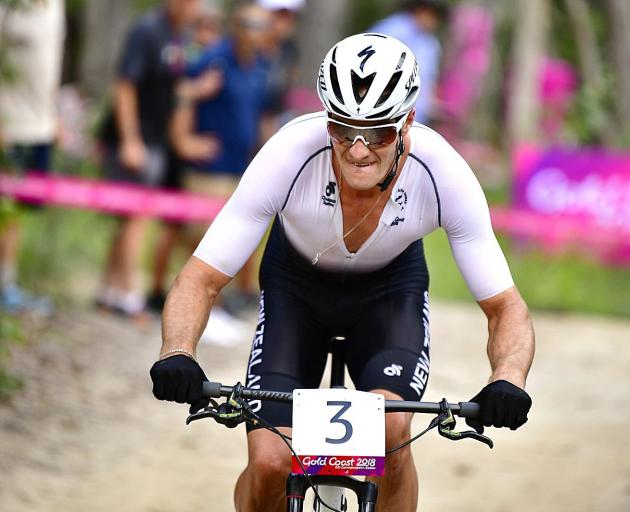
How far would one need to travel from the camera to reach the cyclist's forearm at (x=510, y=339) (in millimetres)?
3988

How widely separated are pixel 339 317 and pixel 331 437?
0.97 m

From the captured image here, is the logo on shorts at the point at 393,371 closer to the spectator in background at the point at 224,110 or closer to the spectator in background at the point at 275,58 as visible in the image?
the spectator in background at the point at 224,110

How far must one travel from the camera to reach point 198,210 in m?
9.68

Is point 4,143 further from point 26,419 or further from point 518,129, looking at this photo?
point 518,129

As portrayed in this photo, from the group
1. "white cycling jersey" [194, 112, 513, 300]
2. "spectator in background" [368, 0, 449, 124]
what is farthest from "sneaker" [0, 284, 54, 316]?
"white cycling jersey" [194, 112, 513, 300]

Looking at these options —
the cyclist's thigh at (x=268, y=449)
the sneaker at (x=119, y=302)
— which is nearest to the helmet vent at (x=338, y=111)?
the cyclist's thigh at (x=268, y=449)

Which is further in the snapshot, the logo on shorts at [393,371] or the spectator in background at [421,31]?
the spectator in background at [421,31]

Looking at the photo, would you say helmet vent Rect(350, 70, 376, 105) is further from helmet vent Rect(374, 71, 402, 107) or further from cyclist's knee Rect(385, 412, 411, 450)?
cyclist's knee Rect(385, 412, 411, 450)

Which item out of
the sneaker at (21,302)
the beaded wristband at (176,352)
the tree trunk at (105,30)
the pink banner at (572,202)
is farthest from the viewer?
the tree trunk at (105,30)

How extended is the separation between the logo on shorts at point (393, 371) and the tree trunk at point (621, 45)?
38.1 ft

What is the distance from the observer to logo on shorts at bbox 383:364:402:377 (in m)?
4.17

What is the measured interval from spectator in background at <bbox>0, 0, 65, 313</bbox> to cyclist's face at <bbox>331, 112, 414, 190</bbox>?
4.58 meters

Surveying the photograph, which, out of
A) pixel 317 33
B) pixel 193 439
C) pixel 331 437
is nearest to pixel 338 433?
pixel 331 437

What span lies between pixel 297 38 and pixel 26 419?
2011cm
